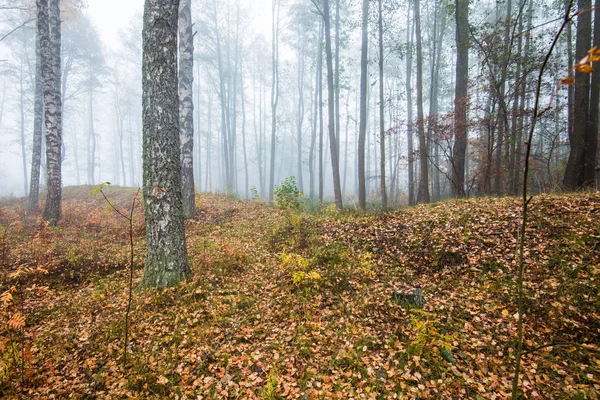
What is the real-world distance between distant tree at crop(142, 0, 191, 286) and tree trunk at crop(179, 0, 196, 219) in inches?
176

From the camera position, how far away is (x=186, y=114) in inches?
367

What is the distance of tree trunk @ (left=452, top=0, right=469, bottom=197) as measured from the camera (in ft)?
27.9

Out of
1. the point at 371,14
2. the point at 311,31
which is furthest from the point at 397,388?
the point at 311,31

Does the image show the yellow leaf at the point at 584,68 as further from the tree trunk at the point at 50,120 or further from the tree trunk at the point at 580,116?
the tree trunk at the point at 50,120

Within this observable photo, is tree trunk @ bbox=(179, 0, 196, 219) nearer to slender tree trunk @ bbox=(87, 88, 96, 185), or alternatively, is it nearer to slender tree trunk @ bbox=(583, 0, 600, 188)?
slender tree trunk @ bbox=(583, 0, 600, 188)

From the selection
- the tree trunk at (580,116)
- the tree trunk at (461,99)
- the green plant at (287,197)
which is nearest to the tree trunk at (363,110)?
the tree trunk at (461,99)

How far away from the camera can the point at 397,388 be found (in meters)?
3.04

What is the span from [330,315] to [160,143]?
3.91m

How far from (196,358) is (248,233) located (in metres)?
4.35

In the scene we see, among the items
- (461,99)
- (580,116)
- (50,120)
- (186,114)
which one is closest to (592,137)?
(580,116)

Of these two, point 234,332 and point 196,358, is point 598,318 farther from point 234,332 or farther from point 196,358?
point 196,358

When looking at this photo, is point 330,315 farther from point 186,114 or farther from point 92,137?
point 92,137

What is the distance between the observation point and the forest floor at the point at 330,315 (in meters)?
3.05

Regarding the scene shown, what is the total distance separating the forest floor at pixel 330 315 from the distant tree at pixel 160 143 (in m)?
0.61
